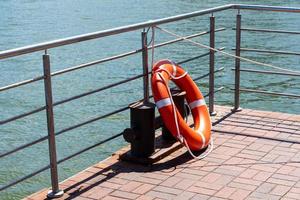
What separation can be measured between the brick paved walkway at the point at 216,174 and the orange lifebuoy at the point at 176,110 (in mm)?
164

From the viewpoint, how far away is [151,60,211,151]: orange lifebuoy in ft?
16.6

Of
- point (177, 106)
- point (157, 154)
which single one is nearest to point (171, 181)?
point (157, 154)

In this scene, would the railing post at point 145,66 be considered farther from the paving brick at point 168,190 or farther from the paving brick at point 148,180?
the paving brick at point 168,190

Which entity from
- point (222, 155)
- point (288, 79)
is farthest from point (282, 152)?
point (288, 79)

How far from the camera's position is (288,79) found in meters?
11.3

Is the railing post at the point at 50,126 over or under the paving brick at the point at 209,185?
over

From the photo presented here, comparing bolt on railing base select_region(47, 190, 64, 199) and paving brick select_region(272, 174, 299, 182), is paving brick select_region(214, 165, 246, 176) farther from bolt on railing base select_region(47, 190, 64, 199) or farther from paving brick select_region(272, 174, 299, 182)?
bolt on railing base select_region(47, 190, 64, 199)

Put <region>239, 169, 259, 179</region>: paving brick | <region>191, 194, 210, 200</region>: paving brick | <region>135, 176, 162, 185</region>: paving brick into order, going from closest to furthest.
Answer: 1. <region>191, 194, 210, 200</region>: paving brick
2. <region>135, 176, 162, 185</region>: paving brick
3. <region>239, 169, 259, 179</region>: paving brick

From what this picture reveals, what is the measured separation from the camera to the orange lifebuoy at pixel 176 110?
5.07 meters

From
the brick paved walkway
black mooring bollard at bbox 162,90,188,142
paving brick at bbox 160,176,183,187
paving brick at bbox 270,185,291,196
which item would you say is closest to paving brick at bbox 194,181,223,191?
the brick paved walkway

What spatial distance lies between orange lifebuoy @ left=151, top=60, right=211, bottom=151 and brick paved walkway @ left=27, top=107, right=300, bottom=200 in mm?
164

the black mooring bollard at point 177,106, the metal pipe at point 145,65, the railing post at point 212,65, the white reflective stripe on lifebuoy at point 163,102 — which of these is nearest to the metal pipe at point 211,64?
the railing post at point 212,65

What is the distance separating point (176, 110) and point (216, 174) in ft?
2.13

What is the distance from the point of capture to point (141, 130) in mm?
5023
